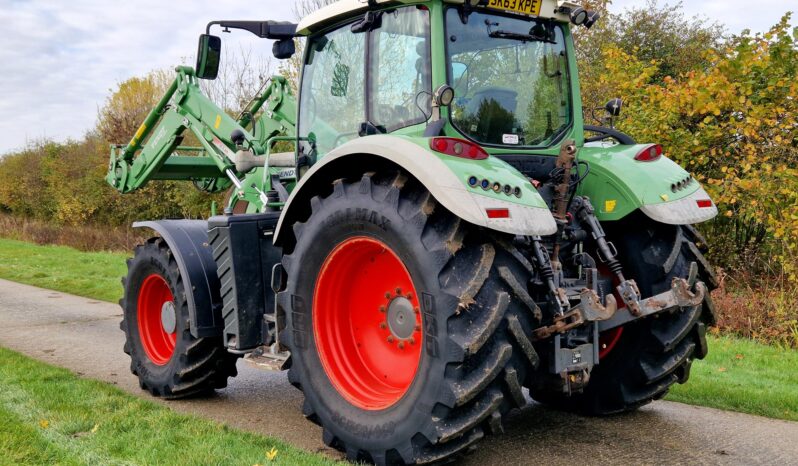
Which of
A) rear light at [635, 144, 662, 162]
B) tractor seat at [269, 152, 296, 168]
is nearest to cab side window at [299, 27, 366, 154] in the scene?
tractor seat at [269, 152, 296, 168]

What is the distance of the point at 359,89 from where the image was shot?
487 cm

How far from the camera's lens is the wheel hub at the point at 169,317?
19.1 feet

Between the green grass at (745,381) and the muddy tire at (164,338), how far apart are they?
3.49 metres

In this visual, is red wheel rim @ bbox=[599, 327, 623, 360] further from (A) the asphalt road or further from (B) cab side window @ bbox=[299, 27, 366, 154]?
(B) cab side window @ bbox=[299, 27, 366, 154]

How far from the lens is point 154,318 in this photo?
6293 millimetres

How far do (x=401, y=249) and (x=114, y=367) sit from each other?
168 inches

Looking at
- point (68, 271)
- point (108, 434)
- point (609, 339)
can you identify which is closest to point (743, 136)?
point (609, 339)

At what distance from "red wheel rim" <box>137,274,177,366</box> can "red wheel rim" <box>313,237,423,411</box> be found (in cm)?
226

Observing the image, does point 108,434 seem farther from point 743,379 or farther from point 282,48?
point 743,379

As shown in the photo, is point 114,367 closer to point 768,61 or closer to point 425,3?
point 425,3

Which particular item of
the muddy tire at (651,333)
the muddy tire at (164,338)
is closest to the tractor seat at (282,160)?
the muddy tire at (164,338)

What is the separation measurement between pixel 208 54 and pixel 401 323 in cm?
288

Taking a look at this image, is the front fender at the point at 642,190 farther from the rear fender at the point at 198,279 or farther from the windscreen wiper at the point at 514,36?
the rear fender at the point at 198,279

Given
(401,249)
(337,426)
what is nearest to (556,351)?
(401,249)
